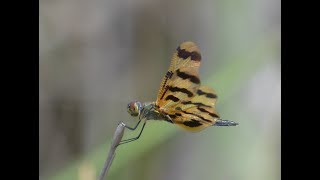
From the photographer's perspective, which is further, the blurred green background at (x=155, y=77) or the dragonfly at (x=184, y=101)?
the blurred green background at (x=155, y=77)

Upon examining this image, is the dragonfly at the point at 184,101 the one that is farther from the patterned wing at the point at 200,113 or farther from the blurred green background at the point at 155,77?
the blurred green background at the point at 155,77

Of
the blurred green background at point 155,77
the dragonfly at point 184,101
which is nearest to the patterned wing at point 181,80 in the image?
the dragonfly at point 184,101

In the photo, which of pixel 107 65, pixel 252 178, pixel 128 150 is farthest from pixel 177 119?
pixel 107 65

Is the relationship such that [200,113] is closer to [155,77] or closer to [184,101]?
[184,101]

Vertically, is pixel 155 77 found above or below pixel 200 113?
above

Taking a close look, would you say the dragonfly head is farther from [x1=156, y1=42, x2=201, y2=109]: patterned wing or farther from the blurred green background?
the blurred green background

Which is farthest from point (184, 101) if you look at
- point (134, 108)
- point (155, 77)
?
point (155, 77)
